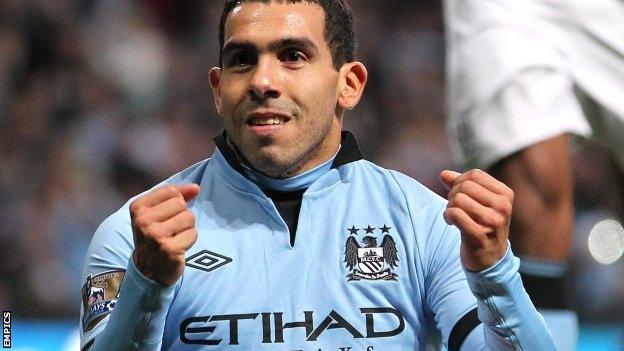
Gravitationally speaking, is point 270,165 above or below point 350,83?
below

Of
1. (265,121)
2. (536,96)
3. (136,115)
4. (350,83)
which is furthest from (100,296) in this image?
(136,115)

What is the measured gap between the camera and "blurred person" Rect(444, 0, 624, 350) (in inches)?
113

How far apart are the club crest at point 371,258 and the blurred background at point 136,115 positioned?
10.3ft

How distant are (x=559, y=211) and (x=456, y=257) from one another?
0.44 metres

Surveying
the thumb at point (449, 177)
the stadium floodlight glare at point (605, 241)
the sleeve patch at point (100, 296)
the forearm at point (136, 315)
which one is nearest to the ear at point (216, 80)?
the sleeve patch at point (100, 296)

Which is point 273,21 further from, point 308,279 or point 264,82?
point 308,279

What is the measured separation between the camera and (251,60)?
2631 mm

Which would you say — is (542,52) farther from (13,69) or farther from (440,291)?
(13,69)

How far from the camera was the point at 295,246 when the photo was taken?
2.58 meters

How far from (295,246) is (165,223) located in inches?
19.8

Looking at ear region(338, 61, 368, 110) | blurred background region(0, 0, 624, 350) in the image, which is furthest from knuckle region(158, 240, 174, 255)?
blurred background region(0, 0, 624, 350)

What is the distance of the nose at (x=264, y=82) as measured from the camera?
2.53 m

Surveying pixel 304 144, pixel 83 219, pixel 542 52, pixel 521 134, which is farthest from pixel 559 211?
pixel 83 219

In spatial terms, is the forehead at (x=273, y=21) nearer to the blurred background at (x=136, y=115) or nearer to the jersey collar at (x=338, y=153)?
the jersey collar at (x=338, y=153)
